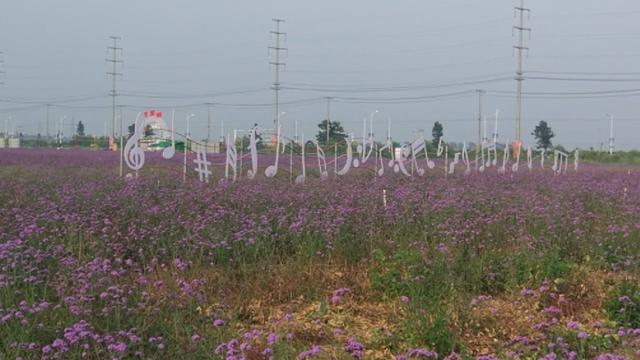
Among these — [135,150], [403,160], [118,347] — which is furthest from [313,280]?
[403,160]

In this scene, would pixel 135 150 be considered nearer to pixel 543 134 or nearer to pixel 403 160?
pixel 403 160

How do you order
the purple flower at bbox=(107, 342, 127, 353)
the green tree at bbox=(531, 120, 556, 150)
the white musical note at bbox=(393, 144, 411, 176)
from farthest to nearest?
the green tree at bbox=(531, 120, 556, 150), the white musical note at bbox=(393, 144, 411, 176), the purple flower at bbox=(107, 342, 127, 353)

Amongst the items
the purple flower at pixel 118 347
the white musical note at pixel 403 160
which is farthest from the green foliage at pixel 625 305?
the white musical note at pixel 403 160

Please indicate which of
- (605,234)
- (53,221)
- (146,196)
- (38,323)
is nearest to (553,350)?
(38,323)

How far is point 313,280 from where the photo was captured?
544 cm

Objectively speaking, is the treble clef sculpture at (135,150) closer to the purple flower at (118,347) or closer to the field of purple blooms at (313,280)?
the field of purple blooms at (313,280)

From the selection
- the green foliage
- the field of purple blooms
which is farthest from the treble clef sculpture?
the green foliage

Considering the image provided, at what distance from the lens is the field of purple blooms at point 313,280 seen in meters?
3.95

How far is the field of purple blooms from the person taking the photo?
13.0 feet

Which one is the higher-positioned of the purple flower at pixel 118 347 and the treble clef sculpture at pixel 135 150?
the treble clef sculpture at pixel 135 150

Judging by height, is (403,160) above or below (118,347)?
above

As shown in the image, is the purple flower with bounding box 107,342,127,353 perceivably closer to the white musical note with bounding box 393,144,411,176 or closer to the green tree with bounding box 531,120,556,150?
the white musical note with bounding box 393,144,411,176

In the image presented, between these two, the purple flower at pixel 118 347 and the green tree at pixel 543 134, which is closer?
the purple flower at pixel 118 347

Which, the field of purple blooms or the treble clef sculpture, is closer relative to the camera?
the field of purple blooms
